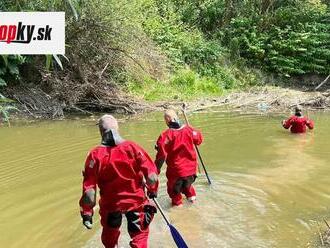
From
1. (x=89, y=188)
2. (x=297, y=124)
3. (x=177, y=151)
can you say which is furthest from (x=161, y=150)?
(x=297, y=124)

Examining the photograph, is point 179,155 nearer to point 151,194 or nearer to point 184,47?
point 151,194

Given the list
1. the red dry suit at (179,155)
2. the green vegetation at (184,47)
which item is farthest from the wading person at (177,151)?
the green vegetation at (184,47)

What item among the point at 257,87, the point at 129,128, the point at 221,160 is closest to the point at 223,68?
the point at 257,87

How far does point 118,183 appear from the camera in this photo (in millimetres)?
5531

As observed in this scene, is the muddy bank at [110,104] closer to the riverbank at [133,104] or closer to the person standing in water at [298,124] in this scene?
the riverbank at [133,104]

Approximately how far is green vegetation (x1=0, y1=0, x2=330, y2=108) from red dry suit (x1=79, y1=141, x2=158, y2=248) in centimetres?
1180

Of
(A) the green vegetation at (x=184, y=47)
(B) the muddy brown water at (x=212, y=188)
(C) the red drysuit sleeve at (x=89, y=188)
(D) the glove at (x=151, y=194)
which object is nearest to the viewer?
(C) the red drysuit sleeve at (x=89, y=188)

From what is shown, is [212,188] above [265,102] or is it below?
below

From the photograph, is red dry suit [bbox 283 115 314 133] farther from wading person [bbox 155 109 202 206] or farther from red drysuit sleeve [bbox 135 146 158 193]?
red drysuit sleeve [bbox 135 146 158 193]

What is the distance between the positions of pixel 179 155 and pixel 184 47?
16101 millimetres

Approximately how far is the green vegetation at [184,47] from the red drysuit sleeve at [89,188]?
38.8 feet

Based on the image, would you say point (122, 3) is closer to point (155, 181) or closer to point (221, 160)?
point (221, 160)

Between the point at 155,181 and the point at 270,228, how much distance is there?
2234mm

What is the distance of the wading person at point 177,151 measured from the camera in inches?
305
